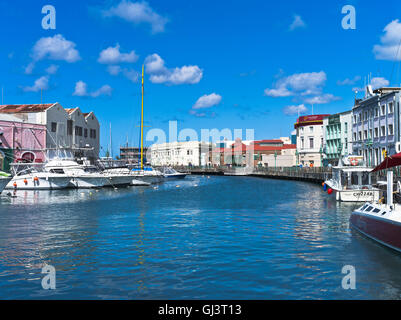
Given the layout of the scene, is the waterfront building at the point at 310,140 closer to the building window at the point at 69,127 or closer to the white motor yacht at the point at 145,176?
the white motor yacht at the point at 145,176

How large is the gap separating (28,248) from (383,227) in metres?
15.2

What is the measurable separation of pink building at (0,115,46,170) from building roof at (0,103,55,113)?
4197 millimetres

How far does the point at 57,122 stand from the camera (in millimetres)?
74312

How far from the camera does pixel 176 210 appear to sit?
3284cm

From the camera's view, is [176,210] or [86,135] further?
[86,135]

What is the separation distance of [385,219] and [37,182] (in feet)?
151

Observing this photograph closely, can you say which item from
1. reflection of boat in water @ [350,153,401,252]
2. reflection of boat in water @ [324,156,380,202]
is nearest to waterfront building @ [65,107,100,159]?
reflection of boat in water @ [324,156,380,202]

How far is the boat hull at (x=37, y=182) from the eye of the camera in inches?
2106

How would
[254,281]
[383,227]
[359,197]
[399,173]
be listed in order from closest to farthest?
[254,281]
[383,227]
[359,197]
[399,173]

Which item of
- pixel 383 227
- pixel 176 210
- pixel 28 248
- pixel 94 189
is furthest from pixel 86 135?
pixel 383 227

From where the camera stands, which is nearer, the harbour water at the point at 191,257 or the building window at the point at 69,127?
the harbour water at the point at 191,257

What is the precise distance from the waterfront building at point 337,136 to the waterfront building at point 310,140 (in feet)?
21.6

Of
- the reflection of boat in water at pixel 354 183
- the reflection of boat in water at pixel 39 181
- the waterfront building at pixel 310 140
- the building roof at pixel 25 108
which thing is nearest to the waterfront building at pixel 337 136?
the waterfront building at pixel 310 140
